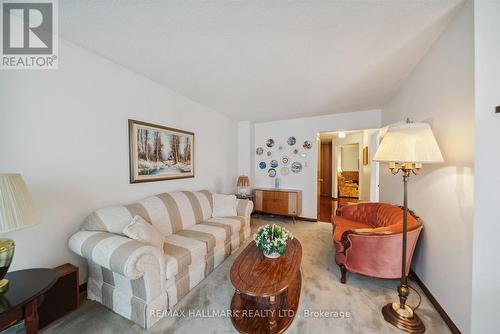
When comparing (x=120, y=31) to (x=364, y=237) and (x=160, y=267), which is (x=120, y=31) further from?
(x=364, y=237)

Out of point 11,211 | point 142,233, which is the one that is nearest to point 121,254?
point 142,233

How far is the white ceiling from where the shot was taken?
1.31m

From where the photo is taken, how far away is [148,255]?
4.66 ft

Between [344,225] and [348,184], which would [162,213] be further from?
[348,184]

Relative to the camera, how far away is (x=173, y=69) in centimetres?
215

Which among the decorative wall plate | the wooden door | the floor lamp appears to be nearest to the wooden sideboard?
the decorative wall plate

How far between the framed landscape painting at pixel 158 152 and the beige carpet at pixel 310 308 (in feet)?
4.49

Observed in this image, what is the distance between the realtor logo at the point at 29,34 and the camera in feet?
4.53

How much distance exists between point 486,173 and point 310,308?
1.67 meters

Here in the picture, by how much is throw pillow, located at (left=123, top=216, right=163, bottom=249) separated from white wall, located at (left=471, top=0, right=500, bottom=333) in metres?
2.48

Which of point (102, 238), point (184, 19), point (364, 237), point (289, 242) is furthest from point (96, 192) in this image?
point (364, 237)

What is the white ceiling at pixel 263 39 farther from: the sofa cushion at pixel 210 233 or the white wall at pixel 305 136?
the sofa cushion at pixel 210 233

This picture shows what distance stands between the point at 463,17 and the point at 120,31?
2723mm

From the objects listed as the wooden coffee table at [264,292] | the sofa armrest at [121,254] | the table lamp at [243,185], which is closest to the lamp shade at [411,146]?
the wooden coffee table at [264,292]
